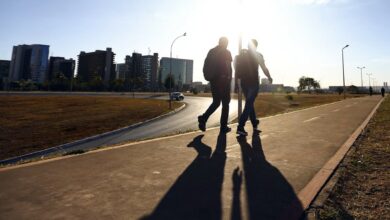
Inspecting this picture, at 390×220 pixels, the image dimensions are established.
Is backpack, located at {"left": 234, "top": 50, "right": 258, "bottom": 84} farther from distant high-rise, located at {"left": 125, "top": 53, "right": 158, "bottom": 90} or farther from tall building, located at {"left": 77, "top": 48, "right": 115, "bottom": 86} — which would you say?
tall building, located at {"left": 77, "top": 48, "right": 115, "bottom": 86}

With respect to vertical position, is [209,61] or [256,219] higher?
[209,61]

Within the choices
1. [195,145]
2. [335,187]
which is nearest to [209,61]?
[195,145]

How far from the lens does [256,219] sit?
253cm

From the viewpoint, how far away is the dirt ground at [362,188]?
2719 mm

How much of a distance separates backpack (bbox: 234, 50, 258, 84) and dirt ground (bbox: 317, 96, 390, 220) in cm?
283

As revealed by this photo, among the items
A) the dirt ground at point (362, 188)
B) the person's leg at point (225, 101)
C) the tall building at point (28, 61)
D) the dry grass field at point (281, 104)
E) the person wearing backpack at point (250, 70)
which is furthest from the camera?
the tall building at point (28, 61)

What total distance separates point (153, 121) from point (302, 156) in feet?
63.0

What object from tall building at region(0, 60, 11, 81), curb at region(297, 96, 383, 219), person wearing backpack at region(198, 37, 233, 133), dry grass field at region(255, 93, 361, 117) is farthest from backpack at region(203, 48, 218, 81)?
tall building at region(0, 60, 11, 81)

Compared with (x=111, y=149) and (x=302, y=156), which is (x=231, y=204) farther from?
(x=111, y=149)

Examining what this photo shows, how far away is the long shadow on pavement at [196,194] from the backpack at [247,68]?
3298 mm

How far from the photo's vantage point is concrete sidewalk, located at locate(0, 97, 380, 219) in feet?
8.72

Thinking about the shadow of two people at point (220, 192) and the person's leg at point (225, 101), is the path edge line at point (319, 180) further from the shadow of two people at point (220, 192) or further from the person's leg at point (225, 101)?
the person's leg at point (225, 101)

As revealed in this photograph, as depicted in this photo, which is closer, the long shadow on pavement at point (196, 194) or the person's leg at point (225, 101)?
the long shadow on pavement at point (196, 194)

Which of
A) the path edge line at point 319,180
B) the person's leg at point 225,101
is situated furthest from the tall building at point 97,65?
the path edge line at point 319,180
